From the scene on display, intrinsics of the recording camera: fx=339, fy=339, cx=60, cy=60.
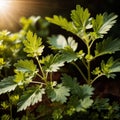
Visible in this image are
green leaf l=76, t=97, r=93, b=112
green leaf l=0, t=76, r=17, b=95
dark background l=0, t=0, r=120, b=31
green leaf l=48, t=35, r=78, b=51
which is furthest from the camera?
dark background l=0, t=0, r=120, b=31

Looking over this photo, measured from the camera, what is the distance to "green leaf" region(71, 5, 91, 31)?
184 cm

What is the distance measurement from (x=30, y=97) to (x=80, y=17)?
512 mm

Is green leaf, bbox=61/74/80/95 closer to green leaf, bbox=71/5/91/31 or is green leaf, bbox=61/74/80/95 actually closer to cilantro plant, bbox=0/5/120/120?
cilantro plant, bbox=0/5/120/120

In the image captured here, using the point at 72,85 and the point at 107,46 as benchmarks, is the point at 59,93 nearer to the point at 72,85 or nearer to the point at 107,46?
the point at 72,85

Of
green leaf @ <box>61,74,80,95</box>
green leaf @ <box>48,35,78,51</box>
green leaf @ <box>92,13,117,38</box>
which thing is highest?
green leaf @ <box>92,13,117,38</box>

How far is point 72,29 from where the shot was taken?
1.89 meters

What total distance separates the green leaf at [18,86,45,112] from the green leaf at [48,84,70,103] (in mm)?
47

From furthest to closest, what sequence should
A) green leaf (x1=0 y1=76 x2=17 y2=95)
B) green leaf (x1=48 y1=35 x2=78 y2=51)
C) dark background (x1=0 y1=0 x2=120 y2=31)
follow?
1. dark background (x1=0 y1=0 x2=120 y2=31)
2. green leaf (x1=48 y1=35 x2=78 y2=51)
3. green leaf (x1=0 y1=76 x2=17 y2=95)

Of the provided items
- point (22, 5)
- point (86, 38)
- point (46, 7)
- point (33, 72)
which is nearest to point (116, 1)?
point (46, 7)

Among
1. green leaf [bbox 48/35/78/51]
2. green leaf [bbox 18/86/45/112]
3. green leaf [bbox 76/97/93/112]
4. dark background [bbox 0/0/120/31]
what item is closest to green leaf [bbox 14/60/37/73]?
green leaf [bbox 18/86/45/112]

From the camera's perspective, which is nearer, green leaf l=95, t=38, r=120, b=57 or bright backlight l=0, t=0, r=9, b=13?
green leaf l=95, t=38, r=120, b=57

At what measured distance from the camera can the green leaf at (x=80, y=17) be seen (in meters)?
1.84

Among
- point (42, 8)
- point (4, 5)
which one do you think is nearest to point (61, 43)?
point (4, 5)

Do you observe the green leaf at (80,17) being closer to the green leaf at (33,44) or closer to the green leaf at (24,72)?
the green leaf at (33,44)
